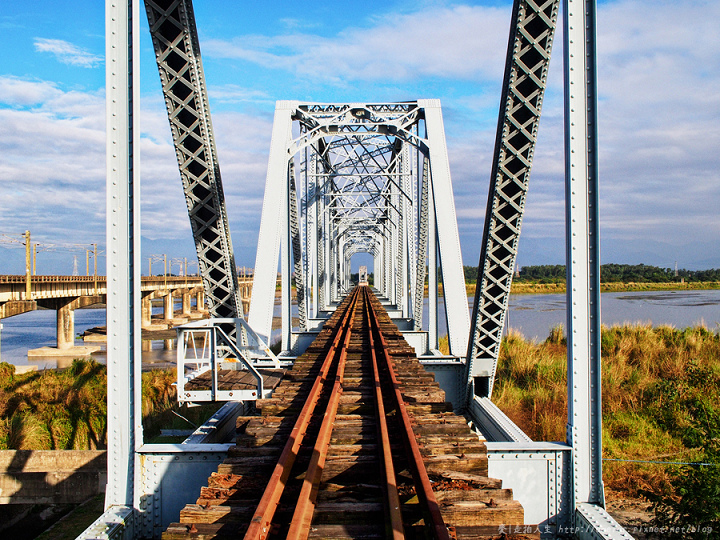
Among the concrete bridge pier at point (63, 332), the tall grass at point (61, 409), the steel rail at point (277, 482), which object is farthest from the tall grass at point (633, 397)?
the concrete bridge pier at point (63, 332)

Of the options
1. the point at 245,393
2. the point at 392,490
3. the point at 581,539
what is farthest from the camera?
the point at 245,393

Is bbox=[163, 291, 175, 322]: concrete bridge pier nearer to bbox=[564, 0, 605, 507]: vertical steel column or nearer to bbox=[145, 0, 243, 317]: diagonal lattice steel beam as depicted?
bbox=[145, 0, 243, 317]: diagonal lattice steel beam

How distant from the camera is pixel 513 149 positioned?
632 centimetres

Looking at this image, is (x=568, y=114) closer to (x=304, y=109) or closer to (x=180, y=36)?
(x=180, y=36)

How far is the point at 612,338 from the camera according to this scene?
16625 millimetres

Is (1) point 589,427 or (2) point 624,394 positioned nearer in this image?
(1) point 589,427

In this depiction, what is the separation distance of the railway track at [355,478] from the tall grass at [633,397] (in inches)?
135

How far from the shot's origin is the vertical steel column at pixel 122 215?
433cm

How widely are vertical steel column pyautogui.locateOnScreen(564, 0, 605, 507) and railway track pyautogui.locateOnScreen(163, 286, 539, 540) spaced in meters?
1.10

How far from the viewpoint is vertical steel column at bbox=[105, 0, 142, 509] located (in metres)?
4.33

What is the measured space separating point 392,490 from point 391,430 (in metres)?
1.52

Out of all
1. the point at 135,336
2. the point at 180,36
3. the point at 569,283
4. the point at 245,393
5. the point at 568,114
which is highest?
the point at 180,36

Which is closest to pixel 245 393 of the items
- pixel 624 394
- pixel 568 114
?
pixel 568 114

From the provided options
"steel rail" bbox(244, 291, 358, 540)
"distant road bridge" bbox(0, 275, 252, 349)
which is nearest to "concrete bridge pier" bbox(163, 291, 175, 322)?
"distant road bridge" bbox(0, 275, 252, 349)
